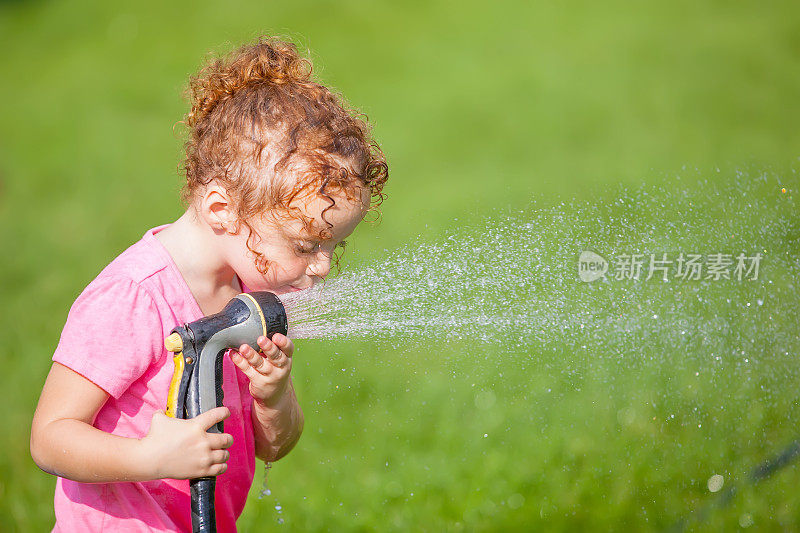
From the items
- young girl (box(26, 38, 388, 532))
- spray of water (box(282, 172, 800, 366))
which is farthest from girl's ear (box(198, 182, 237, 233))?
spray of water (box(282, 172, 800, 366))

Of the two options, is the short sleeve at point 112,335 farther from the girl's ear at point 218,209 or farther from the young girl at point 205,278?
the girl's ear at point 218,209

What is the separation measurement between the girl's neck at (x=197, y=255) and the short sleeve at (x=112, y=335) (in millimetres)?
142

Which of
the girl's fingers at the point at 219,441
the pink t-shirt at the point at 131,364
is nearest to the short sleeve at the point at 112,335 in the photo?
the pink t-shirt at the point at 131,364

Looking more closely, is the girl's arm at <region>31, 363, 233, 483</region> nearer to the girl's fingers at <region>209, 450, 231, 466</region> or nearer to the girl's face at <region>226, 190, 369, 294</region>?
the girl's fingers at <region>209, 450, 231, 466</region>

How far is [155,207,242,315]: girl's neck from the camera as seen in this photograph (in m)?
1.93

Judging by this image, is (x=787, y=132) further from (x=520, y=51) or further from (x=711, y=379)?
(x=711, y=379)

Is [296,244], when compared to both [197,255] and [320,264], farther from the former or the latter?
[197,255]

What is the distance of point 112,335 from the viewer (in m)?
1.75

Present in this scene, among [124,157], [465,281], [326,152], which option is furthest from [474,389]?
[124,157]

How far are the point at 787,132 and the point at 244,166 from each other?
5.98 meters

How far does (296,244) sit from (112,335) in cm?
45

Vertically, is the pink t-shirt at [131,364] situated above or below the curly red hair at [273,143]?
below

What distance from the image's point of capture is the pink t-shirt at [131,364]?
5.73ft

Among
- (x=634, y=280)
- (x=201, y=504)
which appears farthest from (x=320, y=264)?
(x=634, y=280)
